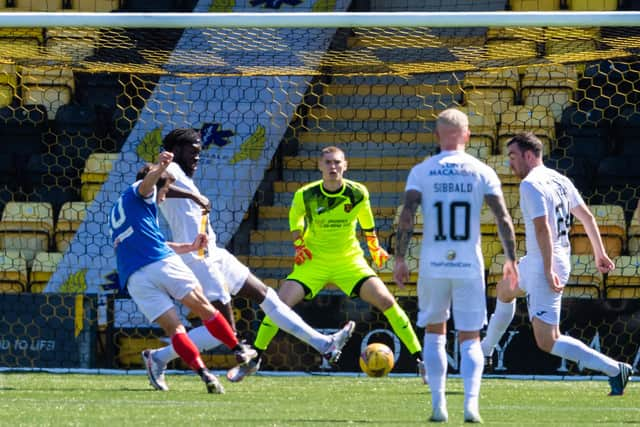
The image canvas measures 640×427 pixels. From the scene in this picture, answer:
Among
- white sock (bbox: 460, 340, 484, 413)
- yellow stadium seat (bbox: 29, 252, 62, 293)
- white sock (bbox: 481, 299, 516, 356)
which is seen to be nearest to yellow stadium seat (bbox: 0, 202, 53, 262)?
yellow stadium seat (bbox: 29, 252, 62, 293)

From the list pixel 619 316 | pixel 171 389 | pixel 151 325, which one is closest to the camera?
pixel 171 389

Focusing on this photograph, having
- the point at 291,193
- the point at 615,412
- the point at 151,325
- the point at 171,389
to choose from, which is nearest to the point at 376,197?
the point at 291,193

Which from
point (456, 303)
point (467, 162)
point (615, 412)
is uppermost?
point (467, 162)

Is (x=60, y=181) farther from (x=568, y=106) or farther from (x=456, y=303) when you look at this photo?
(x=456, y=303)

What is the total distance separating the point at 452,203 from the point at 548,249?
175 centimetres

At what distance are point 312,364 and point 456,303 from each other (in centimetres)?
515

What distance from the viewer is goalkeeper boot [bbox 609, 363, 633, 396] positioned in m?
9.70

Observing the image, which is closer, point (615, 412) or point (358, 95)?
point (615, 412)

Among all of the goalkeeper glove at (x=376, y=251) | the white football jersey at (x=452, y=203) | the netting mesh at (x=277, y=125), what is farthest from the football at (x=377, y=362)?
the white football jersey at (x=452, y=203)

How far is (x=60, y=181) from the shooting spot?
53.1 feet

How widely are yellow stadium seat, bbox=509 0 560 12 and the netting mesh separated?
36.8 inches

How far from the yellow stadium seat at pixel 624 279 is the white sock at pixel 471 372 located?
606 cm

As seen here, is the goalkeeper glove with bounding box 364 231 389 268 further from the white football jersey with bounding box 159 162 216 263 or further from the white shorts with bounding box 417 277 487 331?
the white shorts with bounding box 417 277 487 331

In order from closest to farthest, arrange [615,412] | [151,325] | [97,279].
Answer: [615,412]
[151,325]
[97,279]
